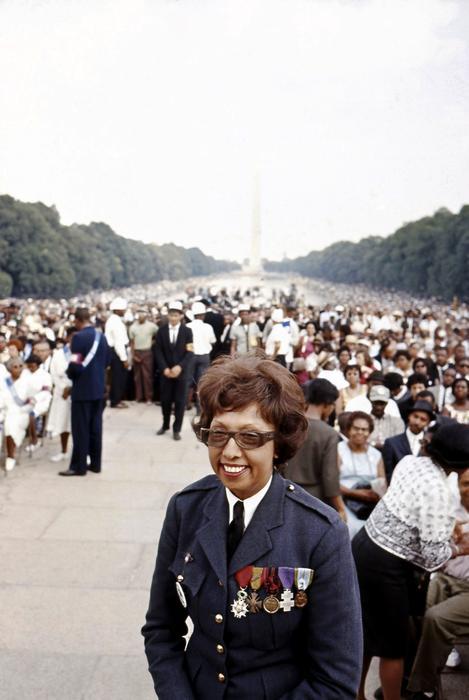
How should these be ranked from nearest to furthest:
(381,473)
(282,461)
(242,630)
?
(242,630), (282,461), (381,473)

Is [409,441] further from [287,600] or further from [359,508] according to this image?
[287,600]

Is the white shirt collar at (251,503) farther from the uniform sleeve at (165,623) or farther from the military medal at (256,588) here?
the uniform sleeve at (165,623)

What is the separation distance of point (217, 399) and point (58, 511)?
4.77 meters

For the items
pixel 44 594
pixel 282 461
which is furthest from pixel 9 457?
pixel 282 461

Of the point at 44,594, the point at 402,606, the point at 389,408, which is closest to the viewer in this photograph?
the point at 402,606

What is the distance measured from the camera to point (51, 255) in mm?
54031

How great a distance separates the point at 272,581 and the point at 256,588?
0.16 feet

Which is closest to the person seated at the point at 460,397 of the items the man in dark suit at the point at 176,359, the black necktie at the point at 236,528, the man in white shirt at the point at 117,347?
the man in dark suit at the point at 176,359

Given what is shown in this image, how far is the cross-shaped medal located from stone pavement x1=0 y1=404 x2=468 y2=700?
6.48 feet

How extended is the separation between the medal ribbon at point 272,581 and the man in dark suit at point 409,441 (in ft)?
11.1

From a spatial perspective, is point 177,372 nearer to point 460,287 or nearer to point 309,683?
point 309,683

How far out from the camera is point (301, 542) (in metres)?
1.87

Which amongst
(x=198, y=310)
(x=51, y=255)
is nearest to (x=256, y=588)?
(x=198, y=310)

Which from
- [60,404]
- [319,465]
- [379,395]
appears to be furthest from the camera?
[60,404]
